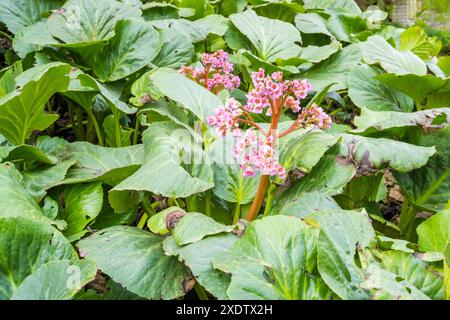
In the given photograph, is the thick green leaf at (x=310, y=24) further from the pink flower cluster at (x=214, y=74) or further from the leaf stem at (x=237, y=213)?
the leaf stem at (x=237, y=213)

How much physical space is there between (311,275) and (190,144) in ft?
1.54

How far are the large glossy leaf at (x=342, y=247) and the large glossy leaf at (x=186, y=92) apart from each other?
1.47ft

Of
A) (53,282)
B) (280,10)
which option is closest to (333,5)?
(280,10)

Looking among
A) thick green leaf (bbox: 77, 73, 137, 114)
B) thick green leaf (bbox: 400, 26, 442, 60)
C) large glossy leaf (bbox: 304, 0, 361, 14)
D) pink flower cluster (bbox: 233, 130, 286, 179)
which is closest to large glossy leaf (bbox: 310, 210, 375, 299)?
pink flower cluster (bbox: 233, 130, 286, 179)

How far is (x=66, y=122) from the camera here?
216 cm

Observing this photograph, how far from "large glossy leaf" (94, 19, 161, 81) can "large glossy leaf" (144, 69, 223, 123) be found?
0.38 meters

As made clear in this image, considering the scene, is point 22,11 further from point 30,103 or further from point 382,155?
point 382,155

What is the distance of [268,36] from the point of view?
79.4 inches

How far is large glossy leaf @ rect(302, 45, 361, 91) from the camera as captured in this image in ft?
6.08

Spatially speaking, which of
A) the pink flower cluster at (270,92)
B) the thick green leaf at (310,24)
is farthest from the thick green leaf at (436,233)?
the thick green leaf at (310,24)

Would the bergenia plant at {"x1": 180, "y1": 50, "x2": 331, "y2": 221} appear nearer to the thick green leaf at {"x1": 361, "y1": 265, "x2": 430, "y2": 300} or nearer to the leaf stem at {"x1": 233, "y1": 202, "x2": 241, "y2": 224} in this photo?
the leaf stem at {"x1": 233, "y1": 202, "x2": 241, "y2": 224}

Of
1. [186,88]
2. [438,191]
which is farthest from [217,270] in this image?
A: [438,191]

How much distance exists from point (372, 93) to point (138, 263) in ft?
3.95
